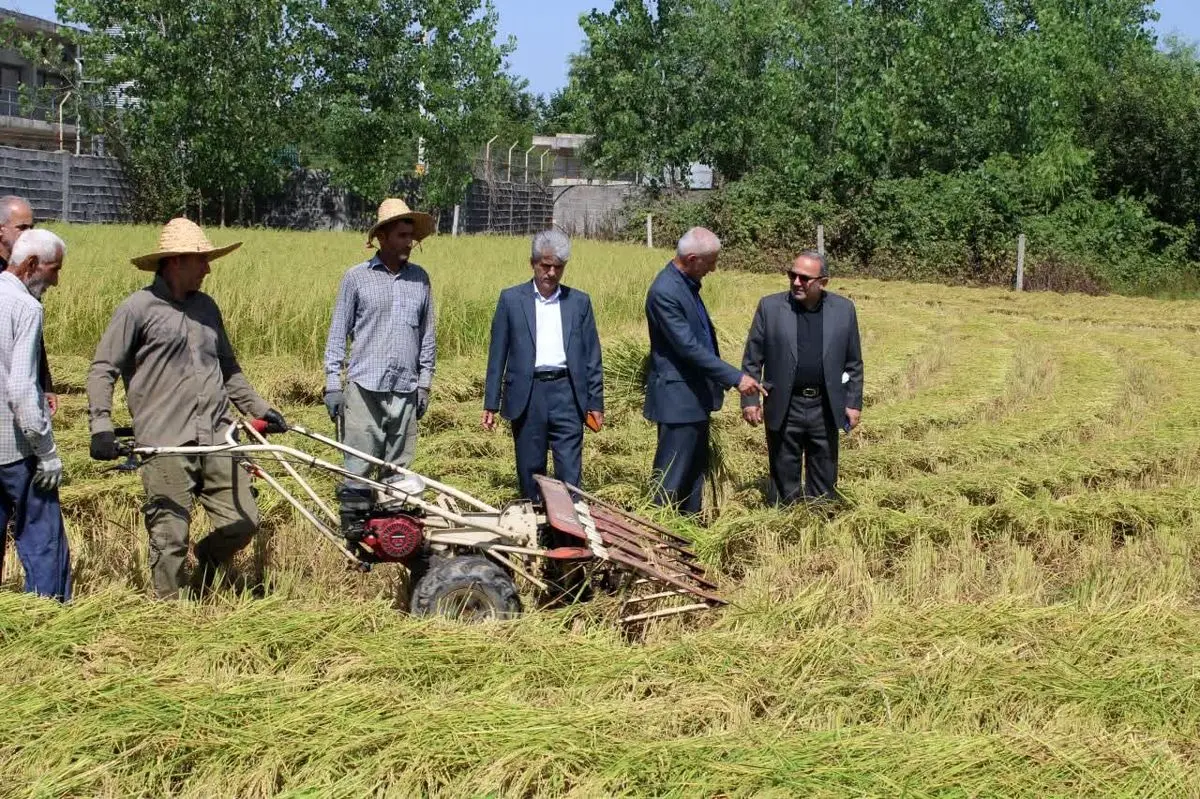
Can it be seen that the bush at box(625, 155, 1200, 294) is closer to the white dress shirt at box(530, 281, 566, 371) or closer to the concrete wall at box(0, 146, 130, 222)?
the concrete wall at box(0, 146, 130, 222)

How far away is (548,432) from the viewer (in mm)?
6750

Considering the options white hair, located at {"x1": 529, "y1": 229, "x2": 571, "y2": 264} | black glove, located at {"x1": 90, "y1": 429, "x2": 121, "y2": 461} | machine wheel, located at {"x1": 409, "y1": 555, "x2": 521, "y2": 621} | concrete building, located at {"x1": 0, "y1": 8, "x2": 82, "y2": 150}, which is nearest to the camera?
Answer: black glove, located at {"x1": 90, "y1": 429, "x2": 121, "y2": 461}

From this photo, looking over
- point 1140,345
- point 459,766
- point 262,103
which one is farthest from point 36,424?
point 262,103

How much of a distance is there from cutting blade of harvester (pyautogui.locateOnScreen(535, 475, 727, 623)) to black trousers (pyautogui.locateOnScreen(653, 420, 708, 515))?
96 centimetres

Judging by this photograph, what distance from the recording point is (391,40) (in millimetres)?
34281

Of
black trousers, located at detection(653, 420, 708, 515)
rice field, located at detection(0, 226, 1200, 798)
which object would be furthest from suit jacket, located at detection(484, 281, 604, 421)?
rice field, located at detection(0, 226, 1200, 798)

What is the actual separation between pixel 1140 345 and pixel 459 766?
13764mm

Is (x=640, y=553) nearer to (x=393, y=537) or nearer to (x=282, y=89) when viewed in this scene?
(x=393, y=537)

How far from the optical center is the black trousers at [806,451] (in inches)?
295

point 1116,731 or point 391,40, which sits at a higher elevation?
point 391,40

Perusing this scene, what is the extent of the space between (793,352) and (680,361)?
67 cm

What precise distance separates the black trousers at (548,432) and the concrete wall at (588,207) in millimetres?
30550

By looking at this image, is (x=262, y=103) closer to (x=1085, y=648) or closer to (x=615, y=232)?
(x=615, y=232)

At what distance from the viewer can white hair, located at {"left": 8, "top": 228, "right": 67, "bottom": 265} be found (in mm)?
5125
